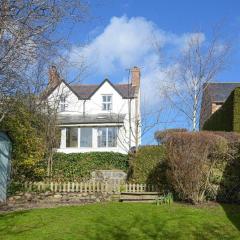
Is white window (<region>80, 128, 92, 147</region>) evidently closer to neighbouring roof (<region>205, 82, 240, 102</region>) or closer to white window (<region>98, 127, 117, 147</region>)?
white window (<region>98, 127, 117, 147</region>)

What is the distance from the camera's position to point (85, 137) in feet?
137

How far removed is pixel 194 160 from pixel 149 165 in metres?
5.46

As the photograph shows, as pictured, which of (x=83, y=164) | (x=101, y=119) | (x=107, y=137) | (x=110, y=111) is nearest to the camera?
(x=83, y=164)

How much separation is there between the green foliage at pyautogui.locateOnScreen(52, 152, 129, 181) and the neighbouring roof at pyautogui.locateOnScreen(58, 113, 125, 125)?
6576 millimetres

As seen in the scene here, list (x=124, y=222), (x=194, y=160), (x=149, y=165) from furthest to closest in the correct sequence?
(x=149, y=165) → (x=194, y=160) → (x=124, y=222)

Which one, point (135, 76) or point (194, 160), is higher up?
point (135, 76)

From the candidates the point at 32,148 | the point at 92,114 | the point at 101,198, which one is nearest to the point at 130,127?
the point at 92,114

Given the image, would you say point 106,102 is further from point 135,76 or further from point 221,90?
point 221,90

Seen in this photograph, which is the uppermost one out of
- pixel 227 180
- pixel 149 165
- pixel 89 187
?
pixel 149 165

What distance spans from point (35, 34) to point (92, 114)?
1204 inches

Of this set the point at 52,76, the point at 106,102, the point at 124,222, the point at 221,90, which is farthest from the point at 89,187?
the point at 221,90

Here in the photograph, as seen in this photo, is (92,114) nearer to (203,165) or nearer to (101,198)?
(101,198)

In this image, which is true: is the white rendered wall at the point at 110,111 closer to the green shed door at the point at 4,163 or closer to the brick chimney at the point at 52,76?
the brick chimney at the point at 52,76

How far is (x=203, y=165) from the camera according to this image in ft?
55.0
